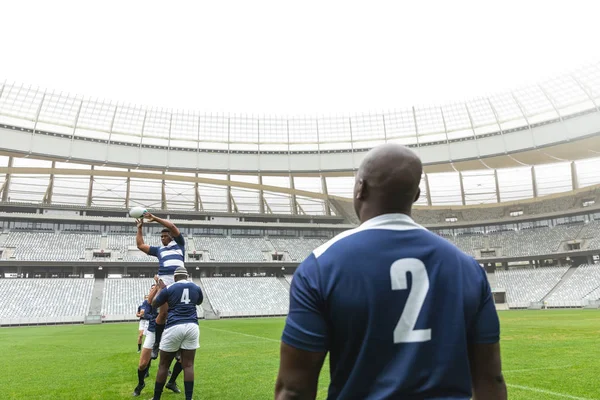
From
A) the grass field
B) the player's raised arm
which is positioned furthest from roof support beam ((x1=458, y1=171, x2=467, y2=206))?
the player's raised arm

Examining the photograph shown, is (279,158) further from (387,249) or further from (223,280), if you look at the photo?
(387,249)

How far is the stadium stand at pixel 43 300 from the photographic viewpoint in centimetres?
3812

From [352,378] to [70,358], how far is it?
14977 millimetres

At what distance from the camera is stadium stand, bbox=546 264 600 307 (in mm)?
42469

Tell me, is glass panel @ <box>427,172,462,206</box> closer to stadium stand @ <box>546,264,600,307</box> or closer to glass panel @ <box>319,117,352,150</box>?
glass panel @ <box>319,117,352,150</box>

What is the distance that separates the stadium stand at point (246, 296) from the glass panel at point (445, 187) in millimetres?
24076

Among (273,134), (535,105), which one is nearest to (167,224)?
(273,134)

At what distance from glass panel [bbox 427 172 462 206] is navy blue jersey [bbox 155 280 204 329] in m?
55.6

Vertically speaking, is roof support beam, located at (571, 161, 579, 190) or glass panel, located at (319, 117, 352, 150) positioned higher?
glass panel, located at (319, 117, 352, 150)

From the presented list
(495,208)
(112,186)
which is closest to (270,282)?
(112,186)

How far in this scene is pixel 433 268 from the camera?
2.07 metres

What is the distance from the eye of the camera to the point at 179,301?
7117mm

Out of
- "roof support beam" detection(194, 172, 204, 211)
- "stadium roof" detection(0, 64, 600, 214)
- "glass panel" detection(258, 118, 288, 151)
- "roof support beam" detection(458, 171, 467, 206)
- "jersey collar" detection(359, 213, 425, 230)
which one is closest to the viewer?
"jersey collar" detection(359, 213, 425, 230)

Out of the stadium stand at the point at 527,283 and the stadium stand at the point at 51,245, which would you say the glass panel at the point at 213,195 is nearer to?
the stadium stand at the point at 51,245
